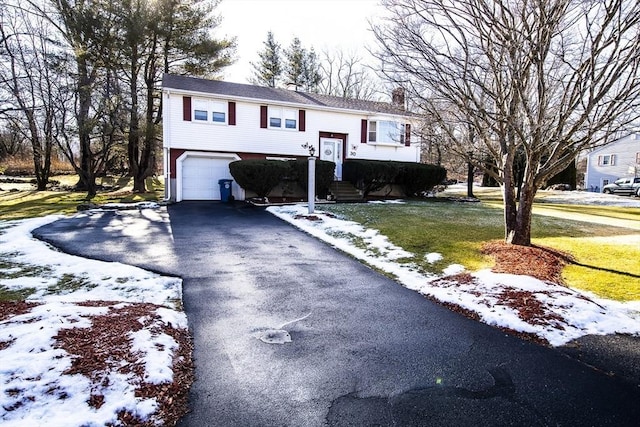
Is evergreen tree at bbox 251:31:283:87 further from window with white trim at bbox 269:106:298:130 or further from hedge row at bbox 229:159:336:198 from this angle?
hedge row at bbox 229:159:336:198

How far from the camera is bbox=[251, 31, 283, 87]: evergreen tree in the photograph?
112 feet

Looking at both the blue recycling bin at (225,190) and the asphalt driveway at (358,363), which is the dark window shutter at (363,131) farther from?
the asphalt driveway at (358,363)

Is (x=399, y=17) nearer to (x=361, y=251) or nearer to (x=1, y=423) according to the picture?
(x=361, y=251)

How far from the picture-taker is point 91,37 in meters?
19.0

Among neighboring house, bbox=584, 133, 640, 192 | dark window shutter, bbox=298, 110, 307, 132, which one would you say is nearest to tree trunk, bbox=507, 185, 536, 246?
dark window shutter, bbox=298, 110, 307, 132

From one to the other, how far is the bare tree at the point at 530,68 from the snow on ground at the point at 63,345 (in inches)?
229

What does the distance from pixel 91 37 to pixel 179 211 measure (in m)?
12.3

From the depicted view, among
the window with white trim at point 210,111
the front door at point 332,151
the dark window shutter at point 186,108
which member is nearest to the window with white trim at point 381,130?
the front door at point 332,151

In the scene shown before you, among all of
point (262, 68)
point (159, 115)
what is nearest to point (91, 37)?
point (159, 115)

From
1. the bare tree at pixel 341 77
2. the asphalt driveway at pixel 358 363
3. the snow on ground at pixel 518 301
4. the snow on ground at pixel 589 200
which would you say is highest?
the bare tree at pixel 341 77

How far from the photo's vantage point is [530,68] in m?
6.86

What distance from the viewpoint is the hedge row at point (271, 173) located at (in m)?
15.3

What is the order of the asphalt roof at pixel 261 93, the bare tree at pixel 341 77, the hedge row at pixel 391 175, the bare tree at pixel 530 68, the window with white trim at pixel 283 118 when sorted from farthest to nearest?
the bare tree at pixel 341 77, the window with white trim at pixel 283 118, the hedge row at pixel 391 175, the asphalt roof at pixel 261 93, the bare tree at pixel 530 68

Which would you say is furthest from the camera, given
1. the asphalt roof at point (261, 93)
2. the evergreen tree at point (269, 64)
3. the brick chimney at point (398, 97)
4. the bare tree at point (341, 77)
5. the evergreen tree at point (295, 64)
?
the bare tree at point (341, 77)
